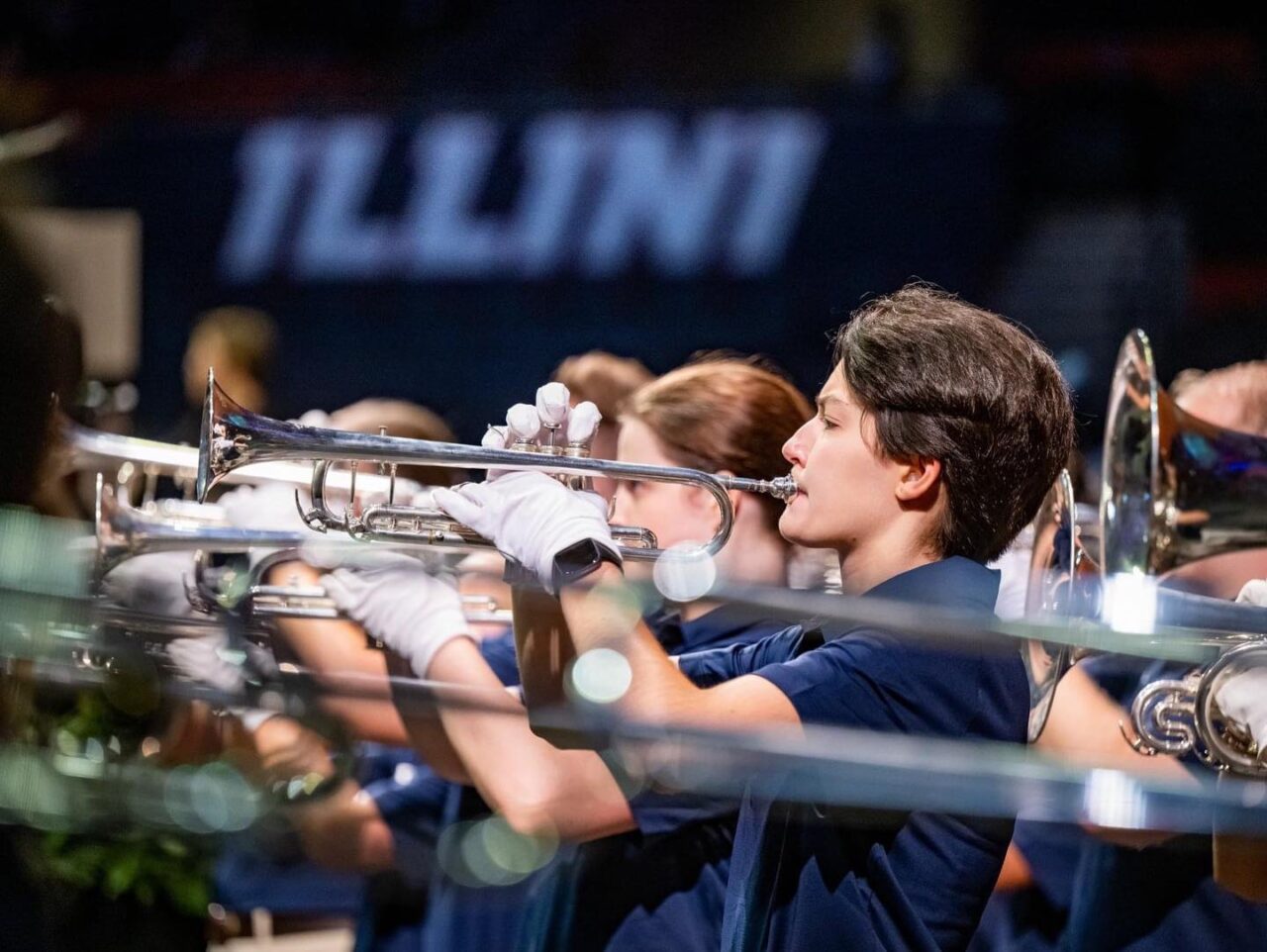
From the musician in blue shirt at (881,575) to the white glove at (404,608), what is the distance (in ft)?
1.95

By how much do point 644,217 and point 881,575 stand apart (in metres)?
6.38

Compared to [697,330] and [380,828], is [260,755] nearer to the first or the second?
[380,828]

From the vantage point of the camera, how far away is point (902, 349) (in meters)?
2.13

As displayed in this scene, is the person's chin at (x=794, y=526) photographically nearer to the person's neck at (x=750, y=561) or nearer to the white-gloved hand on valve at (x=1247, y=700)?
the person's neck at (x=750, y=561)

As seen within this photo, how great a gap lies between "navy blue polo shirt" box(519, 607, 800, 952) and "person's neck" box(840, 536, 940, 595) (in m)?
0.36

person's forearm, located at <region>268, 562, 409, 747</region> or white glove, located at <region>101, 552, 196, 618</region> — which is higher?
white glove, located at <region>101, 552, 196, 618</region>


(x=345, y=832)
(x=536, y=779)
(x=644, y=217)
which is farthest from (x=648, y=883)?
(x=644, y=217)

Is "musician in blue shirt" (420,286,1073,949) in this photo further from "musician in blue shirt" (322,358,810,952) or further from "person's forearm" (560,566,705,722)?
"musician in blue shirt" (322,358,810,952)

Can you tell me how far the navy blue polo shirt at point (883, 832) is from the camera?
1989 millimetres

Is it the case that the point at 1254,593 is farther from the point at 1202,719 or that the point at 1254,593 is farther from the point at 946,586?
the point at 946,586

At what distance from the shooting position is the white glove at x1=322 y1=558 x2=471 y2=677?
2.78 metres

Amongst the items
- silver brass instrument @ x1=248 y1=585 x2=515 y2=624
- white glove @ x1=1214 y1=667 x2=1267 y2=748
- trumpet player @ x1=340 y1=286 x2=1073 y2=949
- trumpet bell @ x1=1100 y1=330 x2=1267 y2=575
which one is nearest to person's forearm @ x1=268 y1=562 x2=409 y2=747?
silver brass instrument @ x1=248 y1=585 x2=515 y2=624

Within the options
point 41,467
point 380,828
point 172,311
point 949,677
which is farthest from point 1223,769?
point 172,311

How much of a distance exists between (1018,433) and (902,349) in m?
0.19
